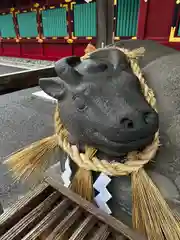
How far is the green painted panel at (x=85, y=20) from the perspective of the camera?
9.29ft

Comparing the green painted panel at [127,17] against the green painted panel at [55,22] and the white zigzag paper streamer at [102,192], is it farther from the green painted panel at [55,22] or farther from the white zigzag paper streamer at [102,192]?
the white zigzag paper streamer at [102,192]

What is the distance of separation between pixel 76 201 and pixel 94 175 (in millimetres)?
82

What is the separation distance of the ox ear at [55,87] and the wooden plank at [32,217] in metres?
0.27

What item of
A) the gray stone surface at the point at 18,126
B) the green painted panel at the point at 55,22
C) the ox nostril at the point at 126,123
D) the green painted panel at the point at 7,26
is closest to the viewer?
the ox nostril at the point at 126,123

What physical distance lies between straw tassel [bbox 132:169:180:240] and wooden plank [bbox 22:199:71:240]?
0.58 feet

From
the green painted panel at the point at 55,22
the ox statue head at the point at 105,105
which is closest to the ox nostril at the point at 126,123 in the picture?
the ox statue head at the point at 105,105

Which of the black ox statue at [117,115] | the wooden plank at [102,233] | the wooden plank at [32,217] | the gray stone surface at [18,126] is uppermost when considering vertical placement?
the black ox statue at [117,115]

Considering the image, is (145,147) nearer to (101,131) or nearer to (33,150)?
(101,131)

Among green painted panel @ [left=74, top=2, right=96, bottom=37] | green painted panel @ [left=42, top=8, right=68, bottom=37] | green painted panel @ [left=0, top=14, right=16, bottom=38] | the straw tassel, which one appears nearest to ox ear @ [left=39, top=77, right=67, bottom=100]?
the straw tassel

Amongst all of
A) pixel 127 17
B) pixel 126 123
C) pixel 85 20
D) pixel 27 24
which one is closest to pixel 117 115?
pixel 126 123

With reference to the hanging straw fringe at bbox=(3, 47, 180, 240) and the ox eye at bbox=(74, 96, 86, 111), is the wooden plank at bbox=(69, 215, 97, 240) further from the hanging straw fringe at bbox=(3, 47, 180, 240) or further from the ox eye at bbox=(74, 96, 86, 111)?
the ox eye at bbox=(74, 96, 86, 111)

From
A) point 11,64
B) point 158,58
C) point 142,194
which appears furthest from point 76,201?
point 11,64

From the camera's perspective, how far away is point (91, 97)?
440 mm

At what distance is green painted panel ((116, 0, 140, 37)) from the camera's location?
90.4 inches
